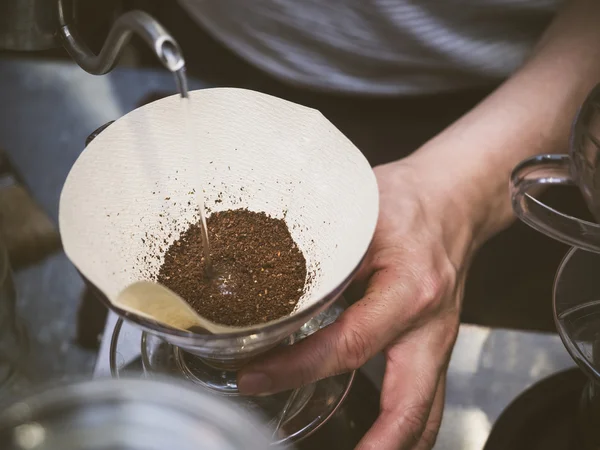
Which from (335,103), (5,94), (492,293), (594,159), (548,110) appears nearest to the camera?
(594,159)

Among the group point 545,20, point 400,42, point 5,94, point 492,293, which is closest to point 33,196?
point 5,94

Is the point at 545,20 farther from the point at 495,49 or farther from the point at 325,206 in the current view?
the point at 325,206

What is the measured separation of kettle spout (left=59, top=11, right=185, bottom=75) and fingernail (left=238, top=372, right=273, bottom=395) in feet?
Answer: 0.79

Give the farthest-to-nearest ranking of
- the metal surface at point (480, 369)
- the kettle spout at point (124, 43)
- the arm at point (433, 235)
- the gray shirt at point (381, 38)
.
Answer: the gray shirt at point (381, 38) → the metal surface at point (480, 369) → the arm at point (433, 235) → the kettle spout at point (124, 43)

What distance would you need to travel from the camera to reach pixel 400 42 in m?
0.94

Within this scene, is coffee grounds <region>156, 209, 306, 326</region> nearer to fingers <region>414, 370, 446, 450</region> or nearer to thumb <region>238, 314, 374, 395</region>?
thumb <region>238, 314, 374, 395</region>

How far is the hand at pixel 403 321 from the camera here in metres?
0.51

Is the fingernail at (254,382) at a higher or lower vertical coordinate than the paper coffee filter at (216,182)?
lower

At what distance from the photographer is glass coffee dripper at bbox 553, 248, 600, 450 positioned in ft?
1.60

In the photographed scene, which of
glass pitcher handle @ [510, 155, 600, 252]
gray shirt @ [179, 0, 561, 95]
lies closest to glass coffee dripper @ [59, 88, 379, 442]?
glass pitcher handle @ [510, 155, 600, 252]

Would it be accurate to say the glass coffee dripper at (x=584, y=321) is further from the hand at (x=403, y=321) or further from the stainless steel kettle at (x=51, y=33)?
the stainless steel kettle at (x=51, y=33)

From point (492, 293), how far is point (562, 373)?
0.27m

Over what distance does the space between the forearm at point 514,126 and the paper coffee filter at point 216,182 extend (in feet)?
0.65

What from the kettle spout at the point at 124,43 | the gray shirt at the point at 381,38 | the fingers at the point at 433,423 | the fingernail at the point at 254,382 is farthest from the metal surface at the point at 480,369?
the gray shirt at the point at 381,38
